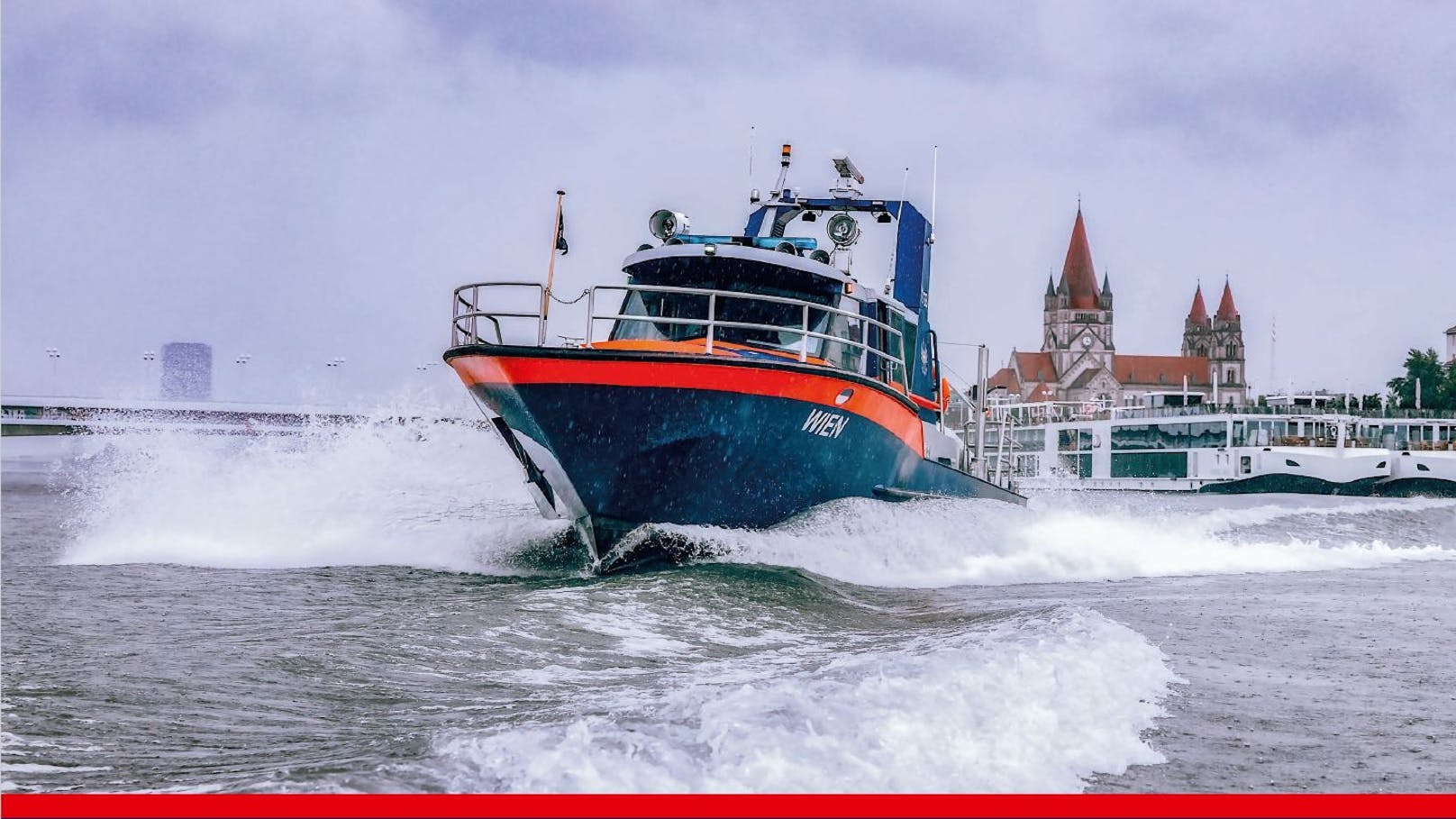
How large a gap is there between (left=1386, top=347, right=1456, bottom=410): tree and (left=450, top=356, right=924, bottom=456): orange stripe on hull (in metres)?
102

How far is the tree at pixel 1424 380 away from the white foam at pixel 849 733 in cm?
10754

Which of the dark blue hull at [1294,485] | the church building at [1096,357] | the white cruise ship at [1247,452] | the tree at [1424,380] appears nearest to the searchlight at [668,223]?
the white cruise ship at [1247,452]

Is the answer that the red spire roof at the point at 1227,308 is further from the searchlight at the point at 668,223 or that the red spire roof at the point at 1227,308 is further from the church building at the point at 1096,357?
the searchlight at the point at 668,223

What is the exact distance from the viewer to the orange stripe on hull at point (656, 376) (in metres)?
11.0

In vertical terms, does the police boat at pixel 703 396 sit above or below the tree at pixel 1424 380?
below

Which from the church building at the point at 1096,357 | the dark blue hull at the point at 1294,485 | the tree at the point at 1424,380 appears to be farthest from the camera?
the church building at the point at 1096,357

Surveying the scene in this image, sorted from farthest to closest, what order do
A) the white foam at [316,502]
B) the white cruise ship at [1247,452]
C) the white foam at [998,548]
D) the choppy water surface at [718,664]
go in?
the white cruise ship at [1247,452]
the white foam at [316,502]
the white foam at [998,548]
the choppy water surface at [718,664]

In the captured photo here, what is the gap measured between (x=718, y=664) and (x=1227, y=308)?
636 ft

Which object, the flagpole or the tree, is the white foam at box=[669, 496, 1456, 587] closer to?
the flagpole

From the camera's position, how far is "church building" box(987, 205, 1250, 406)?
17038 cm

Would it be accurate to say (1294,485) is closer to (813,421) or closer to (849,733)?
(813,421)

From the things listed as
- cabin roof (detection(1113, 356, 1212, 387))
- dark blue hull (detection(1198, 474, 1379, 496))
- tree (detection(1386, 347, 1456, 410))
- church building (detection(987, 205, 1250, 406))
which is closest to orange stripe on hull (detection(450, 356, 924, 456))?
dark blue hull (detection(1198, 474, 1379, 496))

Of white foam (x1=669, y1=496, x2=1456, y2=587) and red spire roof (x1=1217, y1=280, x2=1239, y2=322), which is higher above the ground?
red spire roof (x1=1217, y1=280, x2=1239, y2=322)

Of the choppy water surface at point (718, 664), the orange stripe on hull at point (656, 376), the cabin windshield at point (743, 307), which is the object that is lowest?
the choppy water surface at point (718, 664)
